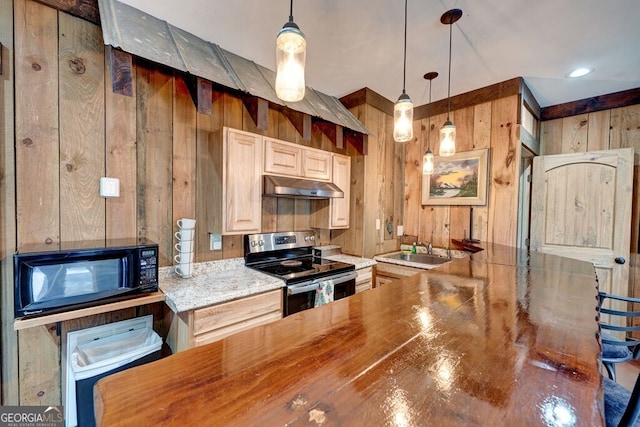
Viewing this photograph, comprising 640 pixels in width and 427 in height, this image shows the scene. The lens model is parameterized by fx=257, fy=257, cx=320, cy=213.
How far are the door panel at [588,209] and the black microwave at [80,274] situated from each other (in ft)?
13.1

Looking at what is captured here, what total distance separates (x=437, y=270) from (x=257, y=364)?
127 centimetres

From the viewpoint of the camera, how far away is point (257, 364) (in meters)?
0.59

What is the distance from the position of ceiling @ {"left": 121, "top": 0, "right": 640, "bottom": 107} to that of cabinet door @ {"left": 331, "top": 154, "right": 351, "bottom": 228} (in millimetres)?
843

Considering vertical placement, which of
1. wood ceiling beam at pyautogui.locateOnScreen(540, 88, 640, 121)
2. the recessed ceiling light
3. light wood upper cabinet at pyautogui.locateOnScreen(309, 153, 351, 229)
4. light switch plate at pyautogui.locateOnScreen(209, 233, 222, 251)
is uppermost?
the recessed ceiling light

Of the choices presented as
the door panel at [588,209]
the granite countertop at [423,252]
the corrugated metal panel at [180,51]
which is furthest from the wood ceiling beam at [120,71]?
the door panel at [588,209]

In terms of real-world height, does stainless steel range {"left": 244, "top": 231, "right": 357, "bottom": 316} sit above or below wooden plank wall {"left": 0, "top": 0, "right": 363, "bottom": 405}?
below

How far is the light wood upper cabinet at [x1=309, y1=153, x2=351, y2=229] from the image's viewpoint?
278 centimetres

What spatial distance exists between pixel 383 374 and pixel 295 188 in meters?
1.74

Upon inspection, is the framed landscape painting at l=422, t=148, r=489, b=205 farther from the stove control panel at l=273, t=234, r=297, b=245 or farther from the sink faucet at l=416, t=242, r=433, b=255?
the stove control panel at l=273, t=234, r=297, b=245

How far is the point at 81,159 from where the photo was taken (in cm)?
161

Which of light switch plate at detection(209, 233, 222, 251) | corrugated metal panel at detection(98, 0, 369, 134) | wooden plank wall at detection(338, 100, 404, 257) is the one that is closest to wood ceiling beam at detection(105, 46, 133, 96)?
corrugated metal panel at detection(98, 0, 369, 134)

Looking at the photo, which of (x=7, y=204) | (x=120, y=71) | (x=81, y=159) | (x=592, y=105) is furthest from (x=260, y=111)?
(x=592, y=105)

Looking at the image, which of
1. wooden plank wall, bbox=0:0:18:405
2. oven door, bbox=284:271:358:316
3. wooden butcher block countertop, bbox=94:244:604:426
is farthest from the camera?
oven door, bbox=284:271:358:316

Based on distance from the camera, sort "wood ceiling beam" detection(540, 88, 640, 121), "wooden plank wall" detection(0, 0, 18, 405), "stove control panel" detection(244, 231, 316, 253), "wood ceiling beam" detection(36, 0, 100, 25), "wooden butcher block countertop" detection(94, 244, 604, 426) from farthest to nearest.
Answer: "wood ceiling beam" detection(540, 88, 640, 121)
"stove control panel" detection(244, 231, 316, 253)
"wood ceiling beam" detection(36, 0, 100, 25)
"wooden plank wall" detection(0, 0, 18, 405)
"wooden butcher block countertop" detection(94, 244, 604, 426)
